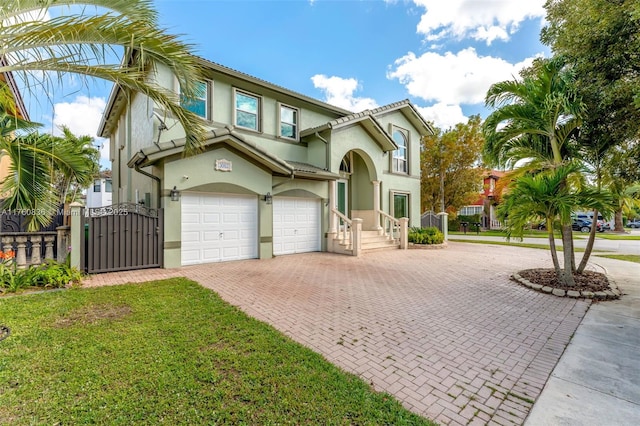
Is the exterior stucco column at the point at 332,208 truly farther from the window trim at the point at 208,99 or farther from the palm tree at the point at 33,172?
the palm tree at the point at 33,172

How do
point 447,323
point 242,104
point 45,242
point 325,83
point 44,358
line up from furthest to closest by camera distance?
point 325,83 → point 242,104 → point 45,242 → point 447,323 → point 44,358

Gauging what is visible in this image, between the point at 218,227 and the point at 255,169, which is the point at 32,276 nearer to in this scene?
the point at 218,227

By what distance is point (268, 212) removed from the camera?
459 inches

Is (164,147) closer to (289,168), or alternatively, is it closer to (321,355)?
(289,168)

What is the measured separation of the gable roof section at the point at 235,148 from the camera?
345 inches

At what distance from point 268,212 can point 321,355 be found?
8281 millimetres

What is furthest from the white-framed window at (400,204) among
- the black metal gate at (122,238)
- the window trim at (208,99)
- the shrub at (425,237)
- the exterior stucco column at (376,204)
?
the black metal gate at (122,238)

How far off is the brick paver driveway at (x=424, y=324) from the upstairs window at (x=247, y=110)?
6355 mm

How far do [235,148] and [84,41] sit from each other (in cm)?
616

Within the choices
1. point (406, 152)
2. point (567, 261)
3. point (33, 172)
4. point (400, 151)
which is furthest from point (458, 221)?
point (33, 172)

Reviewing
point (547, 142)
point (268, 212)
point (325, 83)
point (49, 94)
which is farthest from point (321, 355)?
point (325, 83)

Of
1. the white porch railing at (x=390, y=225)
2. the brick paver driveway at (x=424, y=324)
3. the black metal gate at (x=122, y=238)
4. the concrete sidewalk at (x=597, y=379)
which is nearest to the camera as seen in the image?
the concrete sidewalk at (x=597, y=379)

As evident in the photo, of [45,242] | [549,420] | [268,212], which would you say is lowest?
[549,420]

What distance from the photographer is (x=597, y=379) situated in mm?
3455
